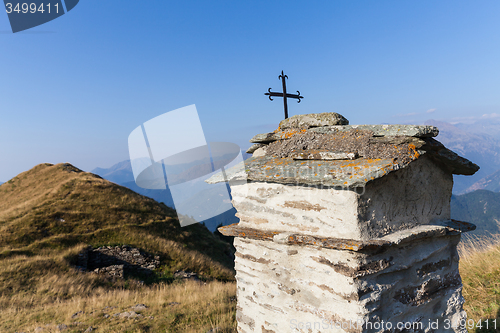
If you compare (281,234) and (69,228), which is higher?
(281,234)

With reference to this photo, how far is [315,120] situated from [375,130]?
76 cm

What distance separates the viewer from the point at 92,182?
60.2 feet

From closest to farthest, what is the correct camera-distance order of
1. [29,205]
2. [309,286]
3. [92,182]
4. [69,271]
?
[309,286] → [69,271] → [29,205] → [92,182]

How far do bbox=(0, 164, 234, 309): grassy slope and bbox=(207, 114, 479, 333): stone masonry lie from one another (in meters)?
8.56

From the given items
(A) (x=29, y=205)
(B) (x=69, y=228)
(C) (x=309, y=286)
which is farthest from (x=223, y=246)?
(C) (x=309, y=286)

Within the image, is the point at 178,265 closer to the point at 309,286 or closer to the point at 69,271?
the point at 69,271

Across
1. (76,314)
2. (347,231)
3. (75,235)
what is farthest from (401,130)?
(75,235)

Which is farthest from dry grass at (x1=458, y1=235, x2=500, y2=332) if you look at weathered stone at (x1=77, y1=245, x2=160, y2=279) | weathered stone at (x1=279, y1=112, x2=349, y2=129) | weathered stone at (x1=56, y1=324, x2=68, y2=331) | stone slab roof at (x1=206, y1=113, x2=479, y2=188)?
weathered stone at (x1=77, y1=245, x2=160, y2=279)

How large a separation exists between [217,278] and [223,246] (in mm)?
5521

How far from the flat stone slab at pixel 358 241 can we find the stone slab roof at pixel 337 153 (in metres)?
0.56

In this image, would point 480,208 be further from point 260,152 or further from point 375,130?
point 260,152

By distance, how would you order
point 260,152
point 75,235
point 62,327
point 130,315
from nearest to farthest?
point 260,152 → point 62,327 → point 130,315 → point 75,235

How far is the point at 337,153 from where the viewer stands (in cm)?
300

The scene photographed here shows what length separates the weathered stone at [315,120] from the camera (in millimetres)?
3465
